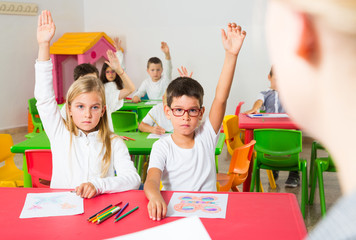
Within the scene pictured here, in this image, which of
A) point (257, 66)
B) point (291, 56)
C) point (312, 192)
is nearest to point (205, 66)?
A: point (257, 66)

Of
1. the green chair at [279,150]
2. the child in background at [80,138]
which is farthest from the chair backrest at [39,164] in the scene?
the green chair at [279,150]

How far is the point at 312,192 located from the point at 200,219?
2.51 meters

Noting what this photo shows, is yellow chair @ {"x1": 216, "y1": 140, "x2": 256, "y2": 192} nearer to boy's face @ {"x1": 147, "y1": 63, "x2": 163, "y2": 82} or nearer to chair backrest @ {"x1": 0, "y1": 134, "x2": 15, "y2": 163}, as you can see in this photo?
chair backrest @ {"x1": 0, "y1": 134, "x2": 15, "y2": 163}

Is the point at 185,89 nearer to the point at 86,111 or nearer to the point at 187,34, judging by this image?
the point at 86,111

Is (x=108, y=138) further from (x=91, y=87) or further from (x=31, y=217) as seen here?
(x=31, y=217)

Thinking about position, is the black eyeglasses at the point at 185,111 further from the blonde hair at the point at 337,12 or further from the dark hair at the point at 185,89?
the blonde hair at the point at 337,12

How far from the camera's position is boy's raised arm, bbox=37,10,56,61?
6.36ft

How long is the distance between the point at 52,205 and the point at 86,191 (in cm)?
14

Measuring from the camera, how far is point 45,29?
6.45ft

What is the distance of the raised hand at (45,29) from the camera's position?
1941 mm

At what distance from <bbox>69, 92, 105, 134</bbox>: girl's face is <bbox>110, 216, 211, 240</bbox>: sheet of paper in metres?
1.03

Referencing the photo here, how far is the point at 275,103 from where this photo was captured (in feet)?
15.1

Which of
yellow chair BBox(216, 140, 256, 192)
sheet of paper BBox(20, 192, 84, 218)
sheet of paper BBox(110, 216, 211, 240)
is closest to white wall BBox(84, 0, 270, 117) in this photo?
yellow chair BBox(216, 140, 256, 192)

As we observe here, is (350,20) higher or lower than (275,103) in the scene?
higher
